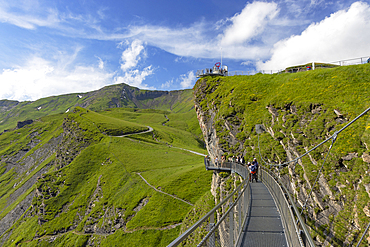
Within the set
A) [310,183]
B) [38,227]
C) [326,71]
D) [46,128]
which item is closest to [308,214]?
[310,183]

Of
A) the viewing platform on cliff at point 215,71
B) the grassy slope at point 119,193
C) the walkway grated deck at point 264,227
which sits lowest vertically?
the grassy slope at point 119,193

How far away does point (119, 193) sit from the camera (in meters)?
63.0

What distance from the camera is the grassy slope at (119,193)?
5075 centimetres

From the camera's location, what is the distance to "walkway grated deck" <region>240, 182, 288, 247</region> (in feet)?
25.0

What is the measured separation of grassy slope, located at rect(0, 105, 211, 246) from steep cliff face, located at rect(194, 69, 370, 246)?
2140cm

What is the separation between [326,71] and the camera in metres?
28.8

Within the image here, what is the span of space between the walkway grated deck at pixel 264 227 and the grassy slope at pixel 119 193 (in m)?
39.8

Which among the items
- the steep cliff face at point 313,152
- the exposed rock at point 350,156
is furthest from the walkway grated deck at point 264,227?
the exposed rock at point 350,156

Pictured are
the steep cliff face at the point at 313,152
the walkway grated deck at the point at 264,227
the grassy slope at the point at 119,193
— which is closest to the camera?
the walkway grated deck at the point at 264,227

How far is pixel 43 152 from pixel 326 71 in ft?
560

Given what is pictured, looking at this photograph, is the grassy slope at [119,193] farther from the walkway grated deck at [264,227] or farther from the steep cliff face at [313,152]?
the walkway grated deck at [264,227]

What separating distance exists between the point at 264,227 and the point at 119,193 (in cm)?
6238

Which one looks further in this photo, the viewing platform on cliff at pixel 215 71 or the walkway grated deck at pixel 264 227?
the viewing platform on cliff at pixel 215 71

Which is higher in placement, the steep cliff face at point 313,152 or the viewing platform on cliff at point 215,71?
the viewing platform on cliff at point 215,71
